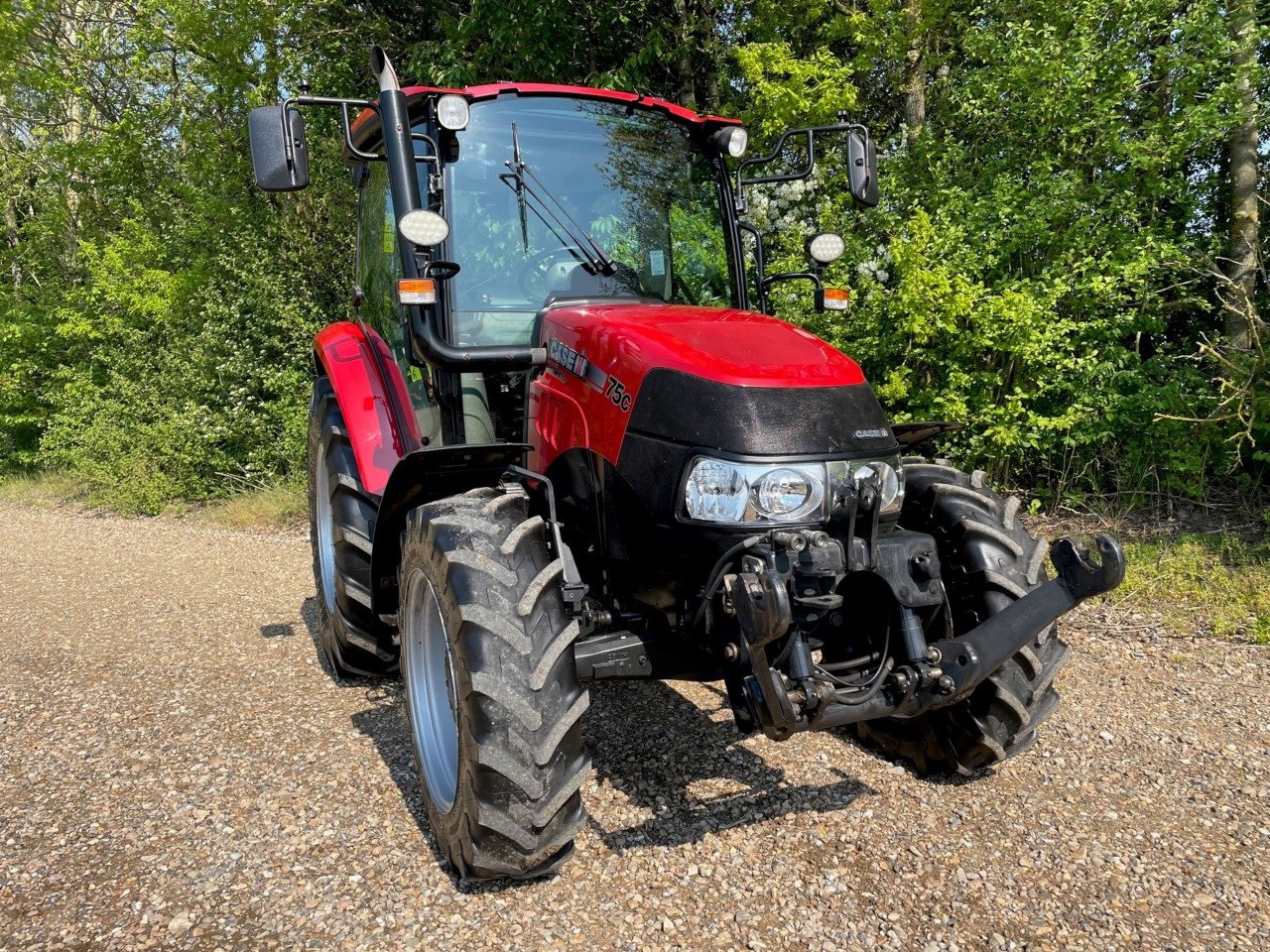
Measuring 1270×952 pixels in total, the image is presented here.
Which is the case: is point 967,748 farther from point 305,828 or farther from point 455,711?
point 305,828

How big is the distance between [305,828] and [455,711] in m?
0.77

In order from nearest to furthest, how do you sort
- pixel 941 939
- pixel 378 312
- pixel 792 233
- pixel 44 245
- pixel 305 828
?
pixel 941 939 → pixel 305 828 → pixel 378 312 → pixel 792 233 → pixel 44 245

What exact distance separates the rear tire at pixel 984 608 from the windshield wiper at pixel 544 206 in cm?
142

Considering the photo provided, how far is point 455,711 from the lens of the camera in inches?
112

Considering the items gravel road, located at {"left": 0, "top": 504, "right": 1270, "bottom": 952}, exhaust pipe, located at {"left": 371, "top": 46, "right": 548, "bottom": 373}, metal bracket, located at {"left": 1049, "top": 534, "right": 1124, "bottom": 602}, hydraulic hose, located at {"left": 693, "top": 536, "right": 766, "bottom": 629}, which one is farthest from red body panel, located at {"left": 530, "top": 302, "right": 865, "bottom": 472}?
gravel road, located at {"left": 0, "top": 504, "right": 1270, "bottom": 952}

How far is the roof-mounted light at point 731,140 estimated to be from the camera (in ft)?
12.2

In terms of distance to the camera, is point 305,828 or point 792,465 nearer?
point 792,465

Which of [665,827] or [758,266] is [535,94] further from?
[665,827]

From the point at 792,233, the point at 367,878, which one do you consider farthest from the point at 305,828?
the point at 792,233

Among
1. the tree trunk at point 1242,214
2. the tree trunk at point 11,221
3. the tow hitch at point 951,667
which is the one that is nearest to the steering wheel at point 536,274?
the tow hitch at point 951,667

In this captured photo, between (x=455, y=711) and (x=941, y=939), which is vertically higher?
(x=455, y=711)

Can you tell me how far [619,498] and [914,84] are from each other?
20.6 ft

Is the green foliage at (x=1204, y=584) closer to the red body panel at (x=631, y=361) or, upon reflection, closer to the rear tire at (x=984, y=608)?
the rear tire at (x=984, y=608)

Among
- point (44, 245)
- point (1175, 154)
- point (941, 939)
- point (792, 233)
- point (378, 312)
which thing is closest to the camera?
point (941, 939)
